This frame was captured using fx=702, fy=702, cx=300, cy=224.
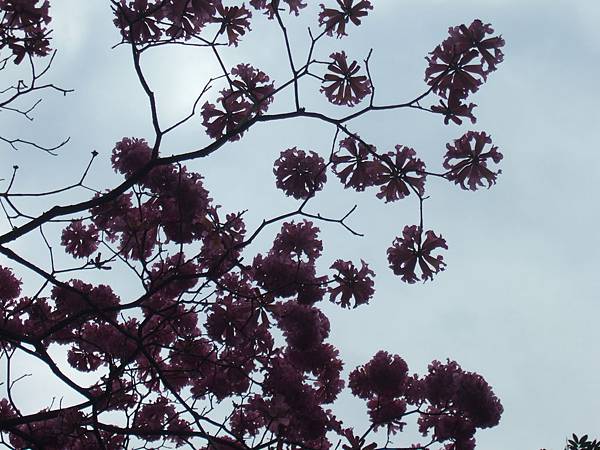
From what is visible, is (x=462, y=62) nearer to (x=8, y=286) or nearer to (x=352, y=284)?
(x=352, y=284)

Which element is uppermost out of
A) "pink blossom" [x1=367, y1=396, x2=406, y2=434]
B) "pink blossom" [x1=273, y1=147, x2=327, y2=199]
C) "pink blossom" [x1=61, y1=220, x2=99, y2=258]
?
"pink blossom" [x1=273, y1=147, x2=327, y2=199]

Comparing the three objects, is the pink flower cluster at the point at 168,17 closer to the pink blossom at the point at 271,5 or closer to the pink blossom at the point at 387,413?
the pink blossom at the point at 271,5

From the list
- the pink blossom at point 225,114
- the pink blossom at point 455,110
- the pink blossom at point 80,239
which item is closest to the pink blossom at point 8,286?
the pink blossom at point 80,239

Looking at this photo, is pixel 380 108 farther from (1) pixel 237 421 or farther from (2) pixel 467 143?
(1) pixel 237 421

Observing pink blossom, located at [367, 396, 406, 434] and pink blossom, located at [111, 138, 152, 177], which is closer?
pink blossom, located at [111, 138, 152, 177]

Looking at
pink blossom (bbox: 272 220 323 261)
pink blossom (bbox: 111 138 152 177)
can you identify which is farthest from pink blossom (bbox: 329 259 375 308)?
pink blossom (bbox: 111 138 152 177)

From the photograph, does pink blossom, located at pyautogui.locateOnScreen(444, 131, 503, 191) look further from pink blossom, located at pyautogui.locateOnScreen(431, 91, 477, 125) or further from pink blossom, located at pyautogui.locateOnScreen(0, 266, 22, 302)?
pink blossom, located at pyautogui.locateOnScreen(0, 266, 22, 302)

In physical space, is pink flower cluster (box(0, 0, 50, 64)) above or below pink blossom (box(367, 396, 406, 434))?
above

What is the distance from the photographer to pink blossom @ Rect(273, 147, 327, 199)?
19.5 ft

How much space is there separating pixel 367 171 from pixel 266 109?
968 mm

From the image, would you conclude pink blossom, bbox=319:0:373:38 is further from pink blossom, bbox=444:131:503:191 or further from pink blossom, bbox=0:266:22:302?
pink blossom, bbox=0:266:22:302

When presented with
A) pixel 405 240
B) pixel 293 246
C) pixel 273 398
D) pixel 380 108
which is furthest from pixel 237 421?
pixel 380 108

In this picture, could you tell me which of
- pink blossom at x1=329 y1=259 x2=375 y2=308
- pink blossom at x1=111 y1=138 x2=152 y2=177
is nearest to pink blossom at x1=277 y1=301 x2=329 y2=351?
pink blossom at x1=329 y1=259 x2=375 y2=308

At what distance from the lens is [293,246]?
6.14 meters
